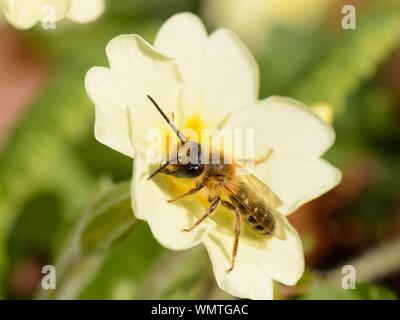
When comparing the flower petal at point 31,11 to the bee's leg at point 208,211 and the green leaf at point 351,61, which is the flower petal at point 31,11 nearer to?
the bee's leg at point 208,211

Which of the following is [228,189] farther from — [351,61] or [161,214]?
[351,61]

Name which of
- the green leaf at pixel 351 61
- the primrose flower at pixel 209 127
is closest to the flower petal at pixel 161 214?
the primrose flower at pixel 209 127

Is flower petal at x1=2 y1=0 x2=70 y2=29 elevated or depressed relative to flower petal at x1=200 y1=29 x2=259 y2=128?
elevated

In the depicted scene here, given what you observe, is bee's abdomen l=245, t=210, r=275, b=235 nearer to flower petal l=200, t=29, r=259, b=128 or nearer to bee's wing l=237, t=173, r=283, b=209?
bee's wing l=237, t=173, r=283, b=209

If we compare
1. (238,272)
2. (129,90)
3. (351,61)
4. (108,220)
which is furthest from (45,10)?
(351,61)

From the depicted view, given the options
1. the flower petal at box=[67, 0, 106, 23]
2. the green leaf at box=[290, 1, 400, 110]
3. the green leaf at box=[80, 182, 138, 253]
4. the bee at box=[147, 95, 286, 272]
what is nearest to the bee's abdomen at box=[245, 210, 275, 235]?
the bee at box=[147, 95, 286, 272]

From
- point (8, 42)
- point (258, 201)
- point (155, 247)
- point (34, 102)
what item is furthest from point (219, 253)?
point (8, 42)
